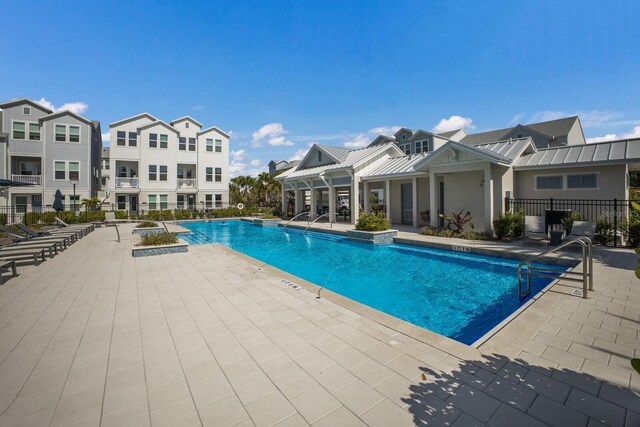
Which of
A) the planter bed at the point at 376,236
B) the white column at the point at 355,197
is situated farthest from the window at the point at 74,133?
the planter bed at the point at 376,236

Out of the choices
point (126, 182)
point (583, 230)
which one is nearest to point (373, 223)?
point (583, 230)

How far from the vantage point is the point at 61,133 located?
2573 centimetres

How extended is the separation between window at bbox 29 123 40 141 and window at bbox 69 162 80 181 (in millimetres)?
3248

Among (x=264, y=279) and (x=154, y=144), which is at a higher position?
(x=154, y=144)

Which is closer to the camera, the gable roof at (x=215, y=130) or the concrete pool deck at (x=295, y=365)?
the concrete pool deck at (x=295, y=365)

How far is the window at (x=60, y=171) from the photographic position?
25469 mm

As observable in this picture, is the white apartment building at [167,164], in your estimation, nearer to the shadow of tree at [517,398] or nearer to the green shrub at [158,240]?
the green shrub at [158,240]

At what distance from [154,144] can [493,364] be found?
112 feet

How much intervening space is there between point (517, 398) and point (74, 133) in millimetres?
35558

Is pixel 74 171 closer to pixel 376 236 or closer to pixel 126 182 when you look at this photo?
pixel 126 182

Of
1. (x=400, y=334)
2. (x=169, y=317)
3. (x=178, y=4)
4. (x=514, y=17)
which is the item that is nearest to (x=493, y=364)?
(x=400, y=334)

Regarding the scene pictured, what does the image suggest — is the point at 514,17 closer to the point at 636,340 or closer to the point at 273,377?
the point at 636,340

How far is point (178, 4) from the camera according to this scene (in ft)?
37.3

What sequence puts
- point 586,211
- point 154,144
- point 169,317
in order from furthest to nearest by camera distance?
1. point 154,144
2. point 586,211
3. point 169,317
